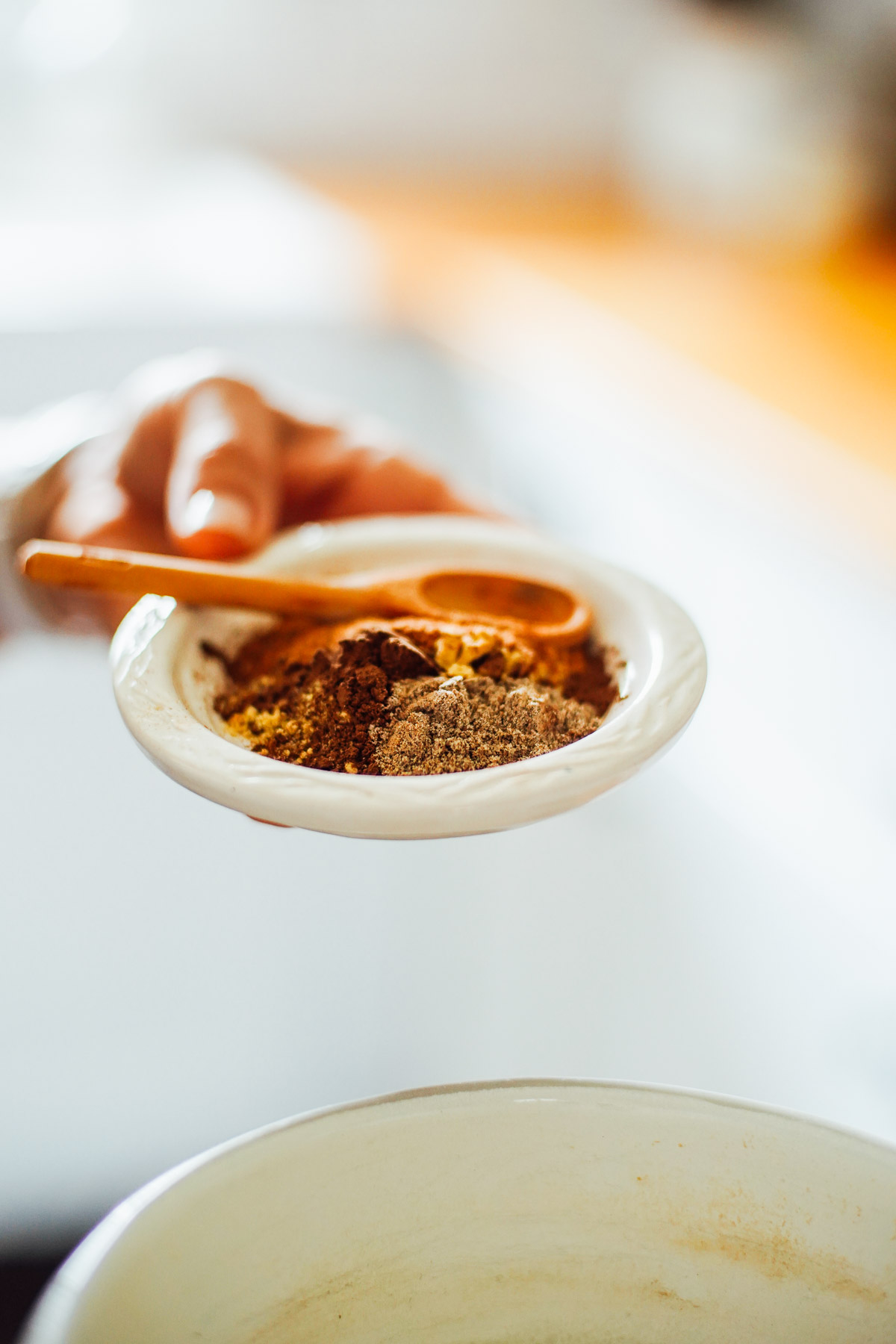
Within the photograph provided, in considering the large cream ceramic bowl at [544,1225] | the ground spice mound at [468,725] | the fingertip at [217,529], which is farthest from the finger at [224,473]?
the large cream ceramic bowl at [544,1225]

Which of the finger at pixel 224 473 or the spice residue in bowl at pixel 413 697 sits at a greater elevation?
the finger at pixel 224 473

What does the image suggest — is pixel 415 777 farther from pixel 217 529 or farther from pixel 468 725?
pixel 217 529

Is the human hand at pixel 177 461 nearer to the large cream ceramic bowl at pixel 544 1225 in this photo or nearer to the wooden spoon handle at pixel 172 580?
the wooden spoon handle at pixel 172 580

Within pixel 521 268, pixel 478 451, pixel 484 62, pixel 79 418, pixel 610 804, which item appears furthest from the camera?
pixel 484 62

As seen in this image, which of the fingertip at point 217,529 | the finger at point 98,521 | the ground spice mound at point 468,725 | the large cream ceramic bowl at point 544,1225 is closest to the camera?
the large cream ceramic bowl at point 544,1225

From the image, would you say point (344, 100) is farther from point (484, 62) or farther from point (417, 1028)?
point (417, 1028)

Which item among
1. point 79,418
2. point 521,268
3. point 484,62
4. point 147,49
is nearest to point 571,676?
point 79,418

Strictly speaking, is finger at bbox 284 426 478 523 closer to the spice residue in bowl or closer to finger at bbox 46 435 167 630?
finger at bbox 46 435 167 630
